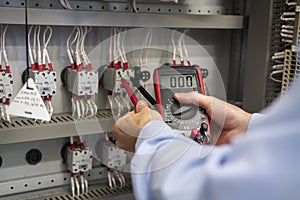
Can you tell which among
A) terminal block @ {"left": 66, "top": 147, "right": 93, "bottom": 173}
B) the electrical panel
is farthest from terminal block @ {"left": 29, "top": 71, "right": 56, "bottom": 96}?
terminal block @ {"left": 66, "top": 147, "right": 93, "bottom": 173}

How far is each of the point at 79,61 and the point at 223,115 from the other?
0.45 m

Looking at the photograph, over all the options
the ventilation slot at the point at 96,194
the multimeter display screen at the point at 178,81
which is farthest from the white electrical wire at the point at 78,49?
the ventilation slot at the point at 96,194

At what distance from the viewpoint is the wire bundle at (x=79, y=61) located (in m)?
1.13

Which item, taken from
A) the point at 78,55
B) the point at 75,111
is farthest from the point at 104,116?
the point at 78,55

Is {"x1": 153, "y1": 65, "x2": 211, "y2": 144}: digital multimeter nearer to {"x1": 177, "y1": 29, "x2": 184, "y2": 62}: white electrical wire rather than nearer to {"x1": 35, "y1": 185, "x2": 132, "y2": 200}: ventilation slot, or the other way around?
{"x1": 177, "y1": 29, "x2": 184, "y2": 62}: white electrical wire

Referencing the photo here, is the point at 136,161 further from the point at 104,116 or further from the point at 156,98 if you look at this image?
the point at 104,116

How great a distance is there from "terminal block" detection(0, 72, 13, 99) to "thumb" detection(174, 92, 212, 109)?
1.46 feet

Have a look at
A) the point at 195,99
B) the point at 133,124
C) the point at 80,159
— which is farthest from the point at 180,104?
the point at 80,159

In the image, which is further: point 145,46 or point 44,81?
point 145,46

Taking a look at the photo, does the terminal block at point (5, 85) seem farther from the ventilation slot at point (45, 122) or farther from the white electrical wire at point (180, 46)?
the white electrical wire at point (180, 46)

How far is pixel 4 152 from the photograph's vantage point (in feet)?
3.76

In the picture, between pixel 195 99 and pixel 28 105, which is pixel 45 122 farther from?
pixel 195 99

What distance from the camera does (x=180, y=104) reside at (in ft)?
2.92

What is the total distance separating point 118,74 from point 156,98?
0.25 m
